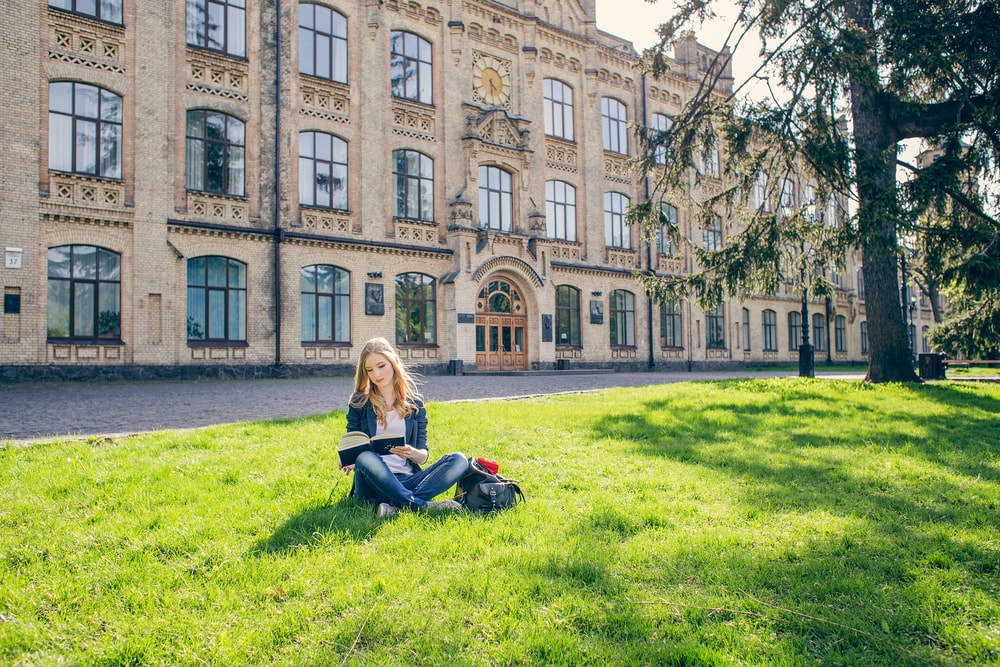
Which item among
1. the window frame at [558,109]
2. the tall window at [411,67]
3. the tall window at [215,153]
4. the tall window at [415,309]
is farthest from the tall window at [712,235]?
the tall window at [215,153]

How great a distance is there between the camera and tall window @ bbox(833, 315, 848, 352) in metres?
42.2

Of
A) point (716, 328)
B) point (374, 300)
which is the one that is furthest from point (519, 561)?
point (716, 328)

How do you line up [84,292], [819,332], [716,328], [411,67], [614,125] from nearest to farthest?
1. [84,292]
2. [411,67]
3. [614,125]
4. [716,328]
5. [819,332]

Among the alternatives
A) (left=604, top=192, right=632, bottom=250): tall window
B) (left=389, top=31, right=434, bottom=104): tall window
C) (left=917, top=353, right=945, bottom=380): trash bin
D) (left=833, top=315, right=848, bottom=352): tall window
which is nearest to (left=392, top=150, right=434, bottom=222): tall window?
(left=389, top=31, right=434, bottom=104): tall window

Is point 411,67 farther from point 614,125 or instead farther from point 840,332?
point 840,332

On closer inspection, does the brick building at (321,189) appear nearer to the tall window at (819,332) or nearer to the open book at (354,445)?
the tall window at (819,332)

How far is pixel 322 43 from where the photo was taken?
920 inches

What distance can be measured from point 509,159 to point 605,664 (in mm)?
26160

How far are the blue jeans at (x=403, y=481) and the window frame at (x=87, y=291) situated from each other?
16619 millimetres

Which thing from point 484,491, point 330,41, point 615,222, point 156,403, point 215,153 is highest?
point 330,41

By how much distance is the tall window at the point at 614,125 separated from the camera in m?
31.7

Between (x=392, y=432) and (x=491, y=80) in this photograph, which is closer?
(x=392, y=432)

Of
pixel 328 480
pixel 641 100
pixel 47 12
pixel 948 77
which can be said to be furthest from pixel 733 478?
pixel 641 100

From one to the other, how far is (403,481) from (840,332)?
143 feet
